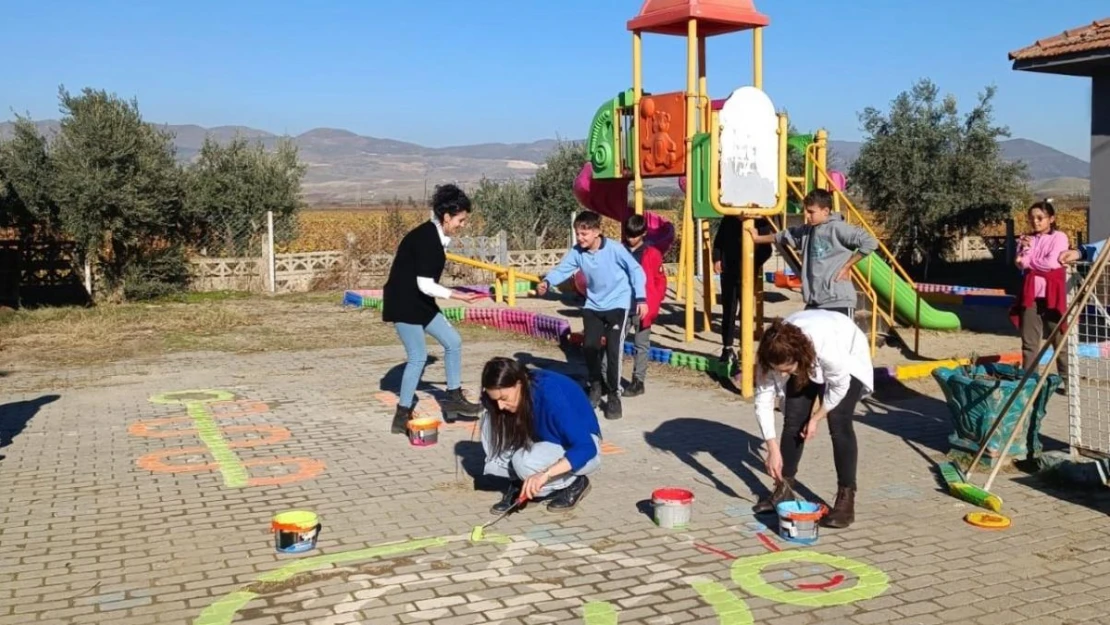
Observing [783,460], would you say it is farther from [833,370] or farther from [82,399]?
[82,399]

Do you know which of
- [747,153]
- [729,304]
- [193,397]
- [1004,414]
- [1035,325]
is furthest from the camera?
[729,304]

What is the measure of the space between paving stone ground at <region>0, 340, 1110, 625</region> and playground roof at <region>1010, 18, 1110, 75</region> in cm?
562

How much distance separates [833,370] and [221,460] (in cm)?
451

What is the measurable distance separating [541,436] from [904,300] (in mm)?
7713

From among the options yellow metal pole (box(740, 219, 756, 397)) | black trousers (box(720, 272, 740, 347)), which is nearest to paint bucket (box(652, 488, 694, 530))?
yellow metal pole (box(740, 219, 756, 397))

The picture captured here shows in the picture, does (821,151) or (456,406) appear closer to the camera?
(456,406)

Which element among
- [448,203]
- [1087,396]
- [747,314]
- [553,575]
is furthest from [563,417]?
[1087,396]

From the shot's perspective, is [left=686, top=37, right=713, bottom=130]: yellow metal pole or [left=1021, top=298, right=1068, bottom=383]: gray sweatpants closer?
[left=1021, top=298, right=1068, bottom=383]: gray sweatpants

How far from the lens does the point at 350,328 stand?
16.1 metres

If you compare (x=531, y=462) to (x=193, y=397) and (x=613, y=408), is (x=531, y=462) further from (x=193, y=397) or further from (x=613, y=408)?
(x=193, y=397)

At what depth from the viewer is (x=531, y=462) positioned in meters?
6.17

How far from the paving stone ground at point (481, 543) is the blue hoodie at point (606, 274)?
100 cm

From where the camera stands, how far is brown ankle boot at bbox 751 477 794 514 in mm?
6164

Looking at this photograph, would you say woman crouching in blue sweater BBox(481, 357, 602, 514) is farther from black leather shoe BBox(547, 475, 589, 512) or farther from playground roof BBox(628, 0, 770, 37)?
playground roof BBox(628, 0, 770, 37)
